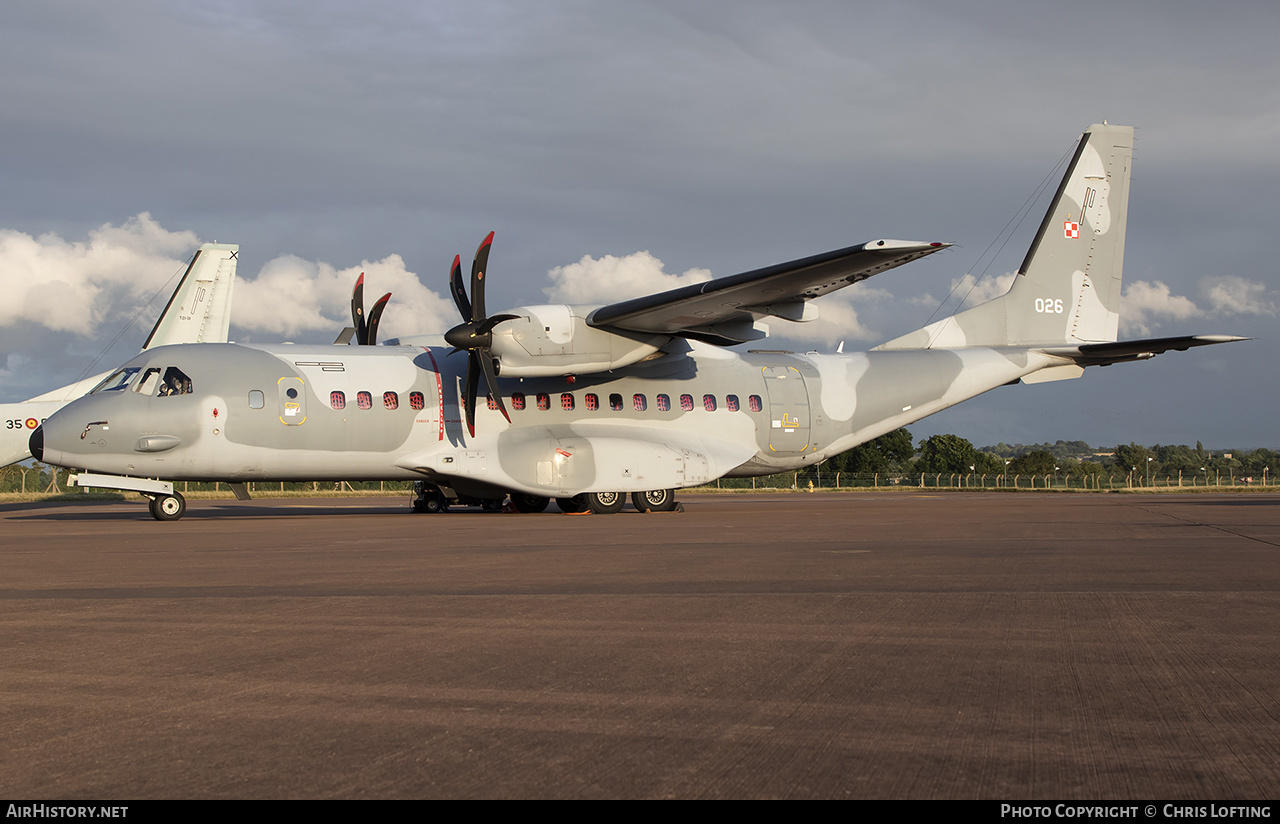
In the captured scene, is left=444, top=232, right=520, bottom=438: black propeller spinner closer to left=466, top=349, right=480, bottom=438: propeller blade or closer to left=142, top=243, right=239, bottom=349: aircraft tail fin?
left=466, top=349, right=480, bottom=438: propeller blade

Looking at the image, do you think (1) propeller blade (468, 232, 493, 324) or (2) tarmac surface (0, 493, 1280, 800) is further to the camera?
(1) propeller blade (468, 232, 493, 324)

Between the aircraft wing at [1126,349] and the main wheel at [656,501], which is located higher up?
the aircraft wing at [1126,349]

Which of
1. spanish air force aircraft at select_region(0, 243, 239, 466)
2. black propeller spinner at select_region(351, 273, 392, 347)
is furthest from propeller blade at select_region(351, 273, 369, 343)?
spanish air force aircraft at select_region(0, 243, 239, 466)

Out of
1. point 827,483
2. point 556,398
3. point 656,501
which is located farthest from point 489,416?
point 827,483

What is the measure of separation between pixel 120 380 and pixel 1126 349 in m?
23.6

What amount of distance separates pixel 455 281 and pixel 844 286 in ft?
28.0

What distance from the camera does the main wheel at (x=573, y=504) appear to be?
77.6 ft

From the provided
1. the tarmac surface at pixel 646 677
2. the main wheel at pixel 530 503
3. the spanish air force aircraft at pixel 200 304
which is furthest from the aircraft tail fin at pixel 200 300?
the tarmac surface at pixel 646 677

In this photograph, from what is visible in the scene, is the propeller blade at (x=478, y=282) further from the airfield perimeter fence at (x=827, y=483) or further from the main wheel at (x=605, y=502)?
the airfield perimeter fence at (x=827, y=483)

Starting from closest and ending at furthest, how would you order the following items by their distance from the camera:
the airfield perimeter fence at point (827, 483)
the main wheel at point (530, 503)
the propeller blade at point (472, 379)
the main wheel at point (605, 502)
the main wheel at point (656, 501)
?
the propeller blade at point (472, 379), the main wheel at point (605, 502), the main wheel at point (656, 501), the main wheel at point (530, 503), the airfield perimeter fence at point (827, 483)

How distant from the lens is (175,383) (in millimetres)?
19922

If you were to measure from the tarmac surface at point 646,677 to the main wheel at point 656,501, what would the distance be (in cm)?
1165

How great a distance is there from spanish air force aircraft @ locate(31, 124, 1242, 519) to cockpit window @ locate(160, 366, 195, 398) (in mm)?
29

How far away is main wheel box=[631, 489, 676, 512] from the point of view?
23312mm
